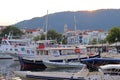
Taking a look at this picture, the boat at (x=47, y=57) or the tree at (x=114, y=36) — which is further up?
the tree at (x=114, y=36)

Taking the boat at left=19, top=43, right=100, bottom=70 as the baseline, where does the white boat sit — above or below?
below

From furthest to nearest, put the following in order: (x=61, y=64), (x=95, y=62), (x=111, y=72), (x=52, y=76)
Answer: (x=61, y=64)
(x=95, y=62)
(x=52, y=76)
(x=111, y=72)

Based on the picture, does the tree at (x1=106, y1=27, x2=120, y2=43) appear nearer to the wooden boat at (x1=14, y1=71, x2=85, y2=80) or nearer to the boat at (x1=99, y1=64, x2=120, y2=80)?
the wooden boat at (x1=14, y1=71, x2=85, y2=80)

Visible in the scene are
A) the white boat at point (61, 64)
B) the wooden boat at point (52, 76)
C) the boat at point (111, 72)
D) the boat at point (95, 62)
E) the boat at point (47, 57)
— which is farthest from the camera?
the boat at point (47, 57)

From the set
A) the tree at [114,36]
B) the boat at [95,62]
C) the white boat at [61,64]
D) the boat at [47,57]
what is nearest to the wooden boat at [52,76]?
the boat at [95,62]

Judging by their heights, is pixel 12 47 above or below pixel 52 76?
above

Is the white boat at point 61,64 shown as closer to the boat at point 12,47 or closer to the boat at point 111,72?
the boat at point 111,72

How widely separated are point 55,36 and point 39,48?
170 feet

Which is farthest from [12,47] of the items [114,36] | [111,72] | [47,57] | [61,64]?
[111,72]

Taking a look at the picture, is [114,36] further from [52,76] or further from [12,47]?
[52,76]

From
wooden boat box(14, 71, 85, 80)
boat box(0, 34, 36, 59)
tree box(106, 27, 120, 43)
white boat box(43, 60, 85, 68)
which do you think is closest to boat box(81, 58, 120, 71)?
wooden boat box(14, 71, 85, 80)

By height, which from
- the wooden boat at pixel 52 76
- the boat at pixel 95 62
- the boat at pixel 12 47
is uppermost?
the boat at pixel 12 47

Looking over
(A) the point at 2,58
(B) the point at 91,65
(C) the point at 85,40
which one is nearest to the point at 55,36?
(A) the point at 2,58

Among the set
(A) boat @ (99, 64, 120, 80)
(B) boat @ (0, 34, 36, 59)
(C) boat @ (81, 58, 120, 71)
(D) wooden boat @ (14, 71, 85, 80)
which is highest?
(B) boat @ (0, 34, 36, 59)
